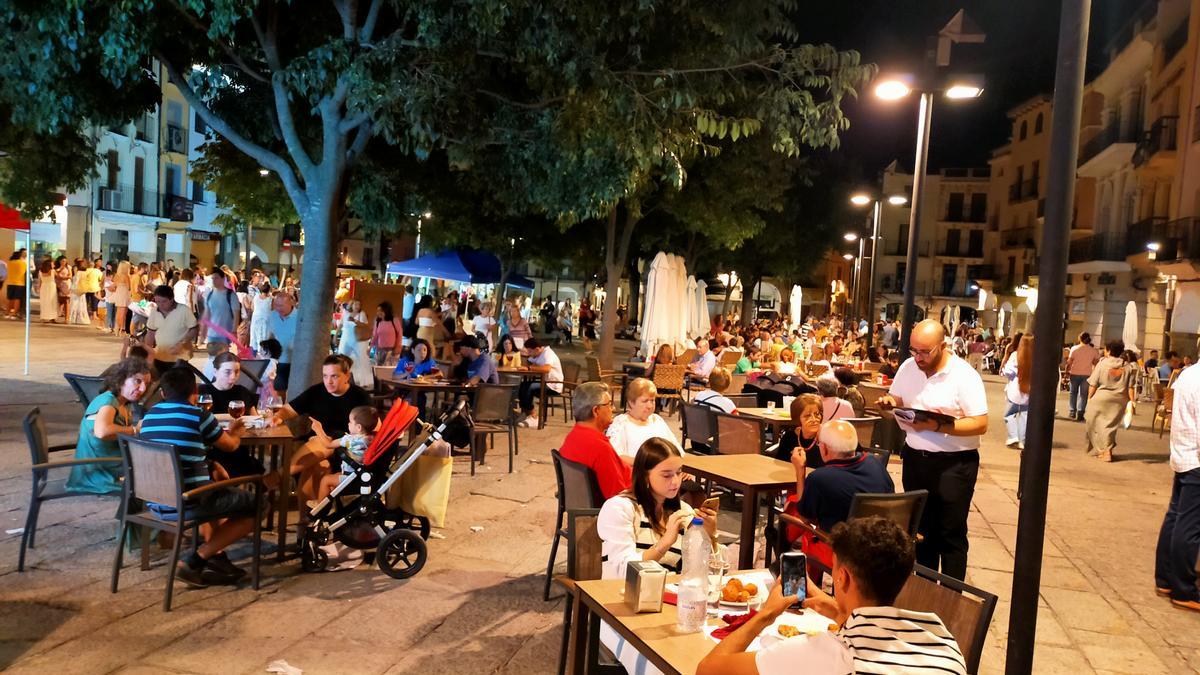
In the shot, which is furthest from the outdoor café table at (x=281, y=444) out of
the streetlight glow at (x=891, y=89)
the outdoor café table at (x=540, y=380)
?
the streetlight glow at (x=891, y=89)

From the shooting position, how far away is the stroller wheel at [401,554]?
18.9 feet

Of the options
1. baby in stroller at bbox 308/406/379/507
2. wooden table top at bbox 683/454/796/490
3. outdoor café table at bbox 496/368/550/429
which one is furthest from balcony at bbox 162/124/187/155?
wooden table top at bbox 683/454/796/490

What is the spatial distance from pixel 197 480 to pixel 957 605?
4.11 metres

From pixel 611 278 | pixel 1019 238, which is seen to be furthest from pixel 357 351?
pixel 1019 238

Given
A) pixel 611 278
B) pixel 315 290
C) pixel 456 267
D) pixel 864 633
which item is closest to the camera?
pixel 864 633

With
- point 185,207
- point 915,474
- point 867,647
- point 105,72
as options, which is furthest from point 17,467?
point 185,207

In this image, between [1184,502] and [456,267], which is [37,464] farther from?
[456,267]

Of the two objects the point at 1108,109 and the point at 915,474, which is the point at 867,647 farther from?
the point at 1108,109

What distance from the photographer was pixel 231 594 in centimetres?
529

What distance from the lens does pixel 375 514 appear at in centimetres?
598

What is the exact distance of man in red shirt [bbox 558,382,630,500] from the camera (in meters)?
5.38

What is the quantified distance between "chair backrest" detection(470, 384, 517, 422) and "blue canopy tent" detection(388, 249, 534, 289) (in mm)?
9372

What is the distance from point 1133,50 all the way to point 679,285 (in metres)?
24.4

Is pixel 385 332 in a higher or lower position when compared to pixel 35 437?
higher
